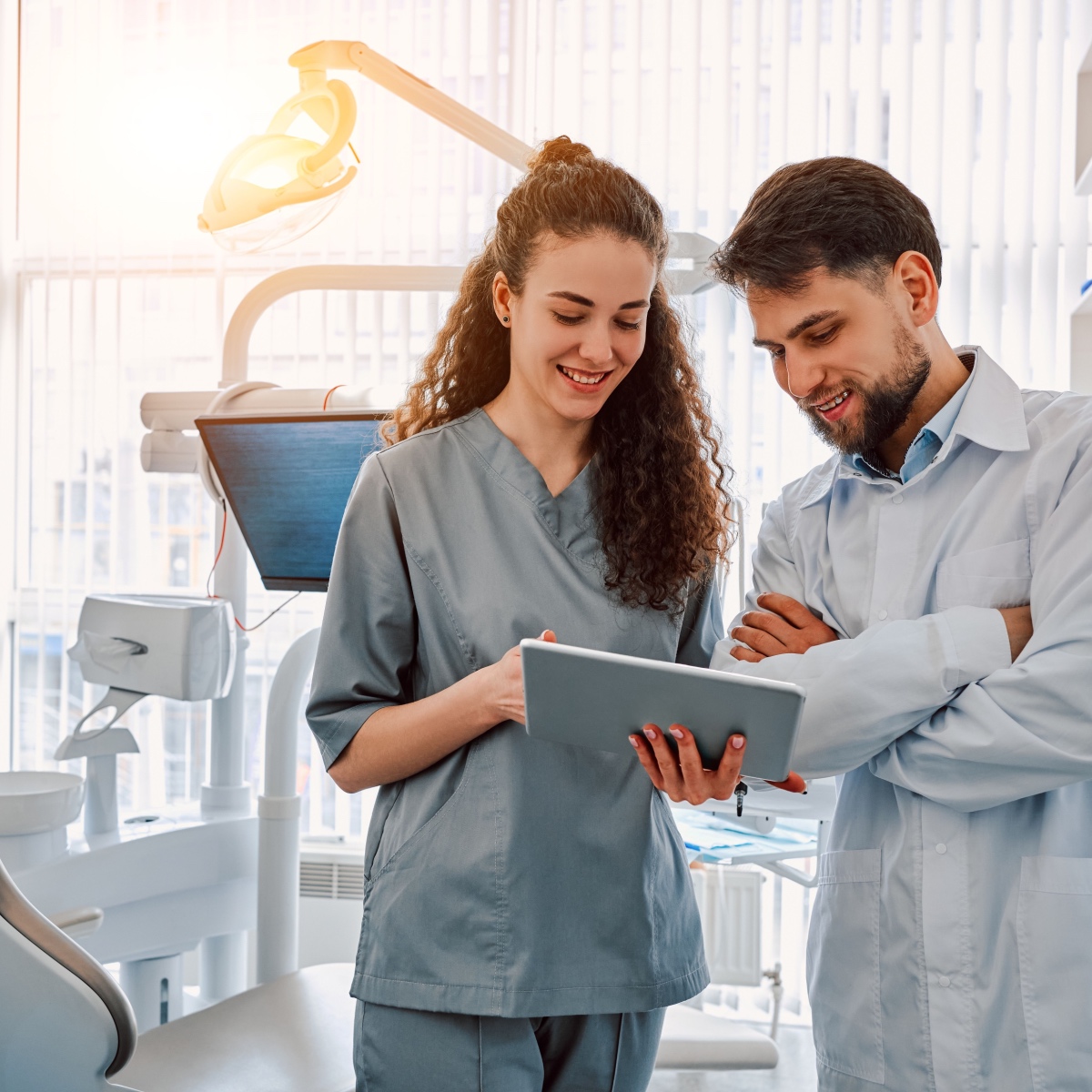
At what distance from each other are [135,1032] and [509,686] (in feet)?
1.98

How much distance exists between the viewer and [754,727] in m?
0.91

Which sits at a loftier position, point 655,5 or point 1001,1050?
point 655,5

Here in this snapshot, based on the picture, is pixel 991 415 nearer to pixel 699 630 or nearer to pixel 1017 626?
pixel 1017 626

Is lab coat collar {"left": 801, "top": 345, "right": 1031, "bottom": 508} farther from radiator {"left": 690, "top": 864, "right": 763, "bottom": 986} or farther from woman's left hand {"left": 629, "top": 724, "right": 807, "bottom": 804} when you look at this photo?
radiator {"left": 690, "top": 864, "right": 763, "bottom": 986}

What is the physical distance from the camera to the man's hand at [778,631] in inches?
47.0

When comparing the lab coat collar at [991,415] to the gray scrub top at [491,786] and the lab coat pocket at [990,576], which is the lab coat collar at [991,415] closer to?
→ the lab coat pocket at [990,576]

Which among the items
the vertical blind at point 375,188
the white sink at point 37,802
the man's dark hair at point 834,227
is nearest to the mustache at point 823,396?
the man's dark hair at point 834,227

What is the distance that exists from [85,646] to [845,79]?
2431 millimetres

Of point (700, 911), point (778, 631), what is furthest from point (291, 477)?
point (700, 911)

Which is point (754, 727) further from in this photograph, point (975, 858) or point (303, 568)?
point (303, 568)

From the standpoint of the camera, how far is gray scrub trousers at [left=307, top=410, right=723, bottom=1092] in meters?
1.12

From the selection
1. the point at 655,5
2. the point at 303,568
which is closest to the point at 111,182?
the point at 655,5

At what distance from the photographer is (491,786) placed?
1.14 m

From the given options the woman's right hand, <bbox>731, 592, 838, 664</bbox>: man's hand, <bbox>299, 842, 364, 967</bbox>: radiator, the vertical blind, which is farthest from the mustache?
<bbox>299, 842, 364, 967</bbox>: radiator
